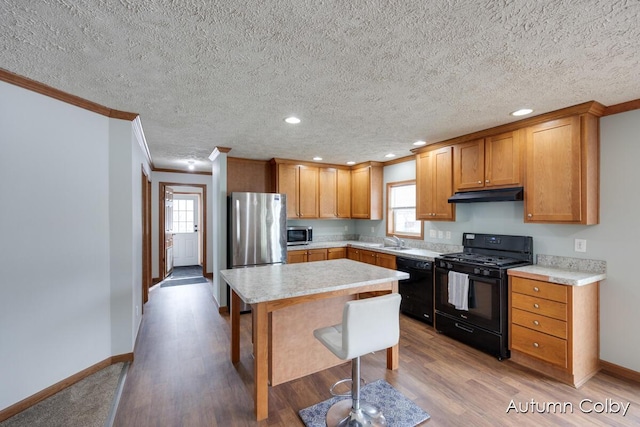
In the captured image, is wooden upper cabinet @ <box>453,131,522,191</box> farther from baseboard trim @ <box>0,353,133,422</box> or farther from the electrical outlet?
baseboard trim @ <box>0,353,133,422</box>

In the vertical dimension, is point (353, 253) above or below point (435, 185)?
below

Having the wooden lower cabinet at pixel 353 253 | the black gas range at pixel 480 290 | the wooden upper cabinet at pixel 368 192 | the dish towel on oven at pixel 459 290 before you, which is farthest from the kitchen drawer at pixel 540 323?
the wooden upper cabinet at pixel 368 192

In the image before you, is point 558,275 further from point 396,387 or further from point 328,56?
point 328,56

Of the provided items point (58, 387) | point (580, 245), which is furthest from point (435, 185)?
point (58, 387)

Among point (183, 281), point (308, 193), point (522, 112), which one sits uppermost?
point (522, 112)

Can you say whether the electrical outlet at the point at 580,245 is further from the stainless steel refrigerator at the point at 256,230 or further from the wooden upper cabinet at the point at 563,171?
the stainless steel refrigerator at the point at 256,230

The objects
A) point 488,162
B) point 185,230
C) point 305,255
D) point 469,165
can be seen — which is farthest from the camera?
point 185,230

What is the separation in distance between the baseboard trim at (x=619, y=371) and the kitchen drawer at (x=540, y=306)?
769mm

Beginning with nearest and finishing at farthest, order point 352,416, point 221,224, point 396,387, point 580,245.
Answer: point 352,416
point 396,387
point 580,245
point 221,224

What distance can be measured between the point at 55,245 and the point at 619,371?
16.3ft

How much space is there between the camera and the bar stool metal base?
196 centimetres

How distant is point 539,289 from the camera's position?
265 cm

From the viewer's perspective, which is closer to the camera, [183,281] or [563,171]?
[563,171]

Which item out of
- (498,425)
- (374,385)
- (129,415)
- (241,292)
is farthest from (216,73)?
(498,425)
